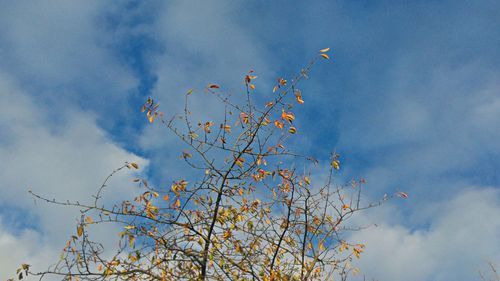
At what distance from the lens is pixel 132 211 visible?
7.95m

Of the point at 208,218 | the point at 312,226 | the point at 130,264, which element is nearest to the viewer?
the point at 130,264

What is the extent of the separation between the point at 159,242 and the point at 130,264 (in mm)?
519

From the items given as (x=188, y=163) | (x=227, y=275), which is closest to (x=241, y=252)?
(x=227, y=275)

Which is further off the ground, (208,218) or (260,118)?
(260,118)

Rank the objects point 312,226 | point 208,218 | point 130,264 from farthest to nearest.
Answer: point 312,226
point 208,218
point 130,264

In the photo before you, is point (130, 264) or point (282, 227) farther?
point (282, 227)

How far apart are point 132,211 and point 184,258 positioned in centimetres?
106

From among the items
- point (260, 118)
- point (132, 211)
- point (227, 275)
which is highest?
point (260, 118)

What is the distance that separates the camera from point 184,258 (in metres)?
7.98

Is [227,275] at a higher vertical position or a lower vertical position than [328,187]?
lower

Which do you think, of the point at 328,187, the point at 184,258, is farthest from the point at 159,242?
the point at 328,187

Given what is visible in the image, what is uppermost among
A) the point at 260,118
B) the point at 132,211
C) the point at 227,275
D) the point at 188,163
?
the point at 260,118

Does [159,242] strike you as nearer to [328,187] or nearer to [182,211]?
[182,211]

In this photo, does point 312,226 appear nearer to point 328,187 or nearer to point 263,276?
point 328,187
